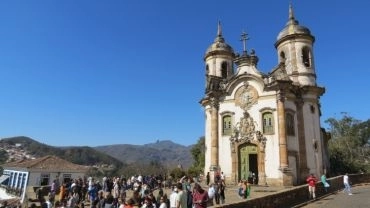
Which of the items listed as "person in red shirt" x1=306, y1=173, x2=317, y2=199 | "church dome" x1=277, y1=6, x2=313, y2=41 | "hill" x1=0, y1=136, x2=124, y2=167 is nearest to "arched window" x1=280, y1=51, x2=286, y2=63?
"church dome" x1=277, y1=6, x2=313, y2=41

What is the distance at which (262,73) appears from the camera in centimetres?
2875

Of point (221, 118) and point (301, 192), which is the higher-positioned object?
point (221, 118)

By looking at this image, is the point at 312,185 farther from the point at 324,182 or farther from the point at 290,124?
the point at 290,124

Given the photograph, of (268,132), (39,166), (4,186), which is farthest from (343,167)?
(4,186)

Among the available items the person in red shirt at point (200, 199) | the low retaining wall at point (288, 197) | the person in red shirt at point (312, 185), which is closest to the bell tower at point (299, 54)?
the low retaining wall at point (288, 197)

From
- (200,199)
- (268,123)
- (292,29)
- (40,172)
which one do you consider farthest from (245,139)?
(40,172)

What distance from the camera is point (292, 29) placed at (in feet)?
103

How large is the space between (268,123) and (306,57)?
8.12 m

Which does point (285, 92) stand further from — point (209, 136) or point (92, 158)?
point (92, 158)

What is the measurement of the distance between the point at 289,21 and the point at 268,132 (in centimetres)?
1178

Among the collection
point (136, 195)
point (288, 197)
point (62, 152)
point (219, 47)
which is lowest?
point (288, 197)

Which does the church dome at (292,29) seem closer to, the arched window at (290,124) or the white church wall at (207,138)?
the arched window at (290,124)

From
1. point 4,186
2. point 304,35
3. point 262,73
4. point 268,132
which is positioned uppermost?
point 304,35

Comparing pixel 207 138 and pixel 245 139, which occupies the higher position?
pixel 207 138
